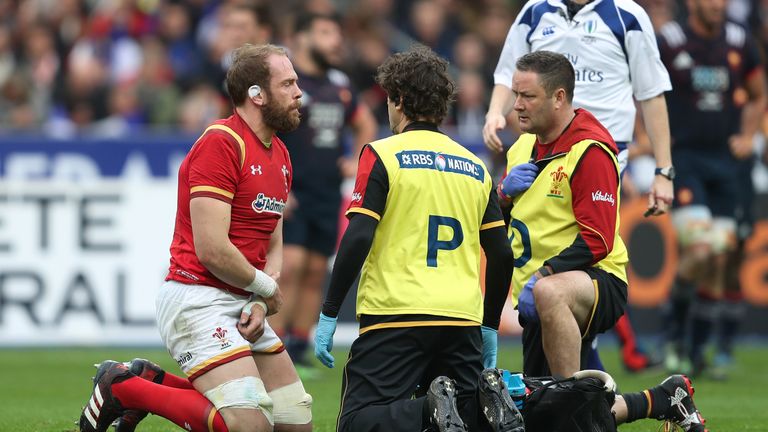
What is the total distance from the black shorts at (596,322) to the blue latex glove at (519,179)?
1.77 feet

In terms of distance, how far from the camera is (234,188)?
20.3 ft

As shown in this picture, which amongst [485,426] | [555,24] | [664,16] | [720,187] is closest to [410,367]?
[485,426]

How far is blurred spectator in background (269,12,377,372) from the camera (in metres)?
10.4

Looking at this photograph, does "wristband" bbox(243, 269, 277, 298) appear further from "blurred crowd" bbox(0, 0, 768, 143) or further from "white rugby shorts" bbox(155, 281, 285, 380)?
"blurred crowd" bbox(0, 0, 768, 143)

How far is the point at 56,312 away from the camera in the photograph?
12141 millimetres

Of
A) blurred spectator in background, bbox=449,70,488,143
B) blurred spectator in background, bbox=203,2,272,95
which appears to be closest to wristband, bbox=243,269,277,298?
blurred spectator in background, bbox=203,2,272,95

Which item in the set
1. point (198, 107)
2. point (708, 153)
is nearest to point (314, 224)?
point (708, 153)

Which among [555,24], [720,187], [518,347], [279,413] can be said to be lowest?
[518,347]

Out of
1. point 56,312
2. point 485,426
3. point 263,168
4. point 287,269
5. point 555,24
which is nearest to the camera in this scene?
point 485,426

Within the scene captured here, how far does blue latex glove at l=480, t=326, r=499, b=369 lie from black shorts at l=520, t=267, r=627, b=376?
19.0 inches

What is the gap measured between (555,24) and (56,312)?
632cm

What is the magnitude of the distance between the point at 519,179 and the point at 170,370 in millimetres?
4630

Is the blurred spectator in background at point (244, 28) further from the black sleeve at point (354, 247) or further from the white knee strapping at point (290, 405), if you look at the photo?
the black sleeve at point (354, 247)

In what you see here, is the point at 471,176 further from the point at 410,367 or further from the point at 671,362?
the point at 671,362
